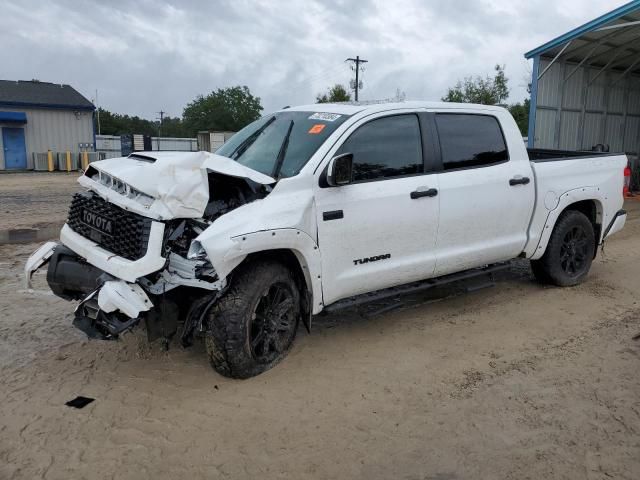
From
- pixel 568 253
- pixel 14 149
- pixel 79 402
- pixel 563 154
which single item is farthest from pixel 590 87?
pixel 14 149

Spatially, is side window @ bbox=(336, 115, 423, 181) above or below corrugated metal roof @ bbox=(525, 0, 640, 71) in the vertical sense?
below

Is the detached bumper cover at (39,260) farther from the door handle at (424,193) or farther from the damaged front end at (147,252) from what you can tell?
the door handle at (424,193)

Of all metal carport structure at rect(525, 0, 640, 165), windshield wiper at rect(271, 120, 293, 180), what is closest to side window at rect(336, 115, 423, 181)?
windshield wiper at rect(271, 120, 293, 180)

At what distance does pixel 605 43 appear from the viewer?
15.2 meters

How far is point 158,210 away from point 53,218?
896 cm

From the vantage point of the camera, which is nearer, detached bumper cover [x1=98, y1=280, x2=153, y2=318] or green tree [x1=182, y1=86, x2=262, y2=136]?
detached bumper cover [x1=98, y1=280, x2=153, y2=318]

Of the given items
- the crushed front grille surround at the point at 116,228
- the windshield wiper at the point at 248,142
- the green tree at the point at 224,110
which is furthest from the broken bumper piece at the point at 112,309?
the green tree at the point at 224,110

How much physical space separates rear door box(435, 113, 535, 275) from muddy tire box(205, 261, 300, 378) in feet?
5.13

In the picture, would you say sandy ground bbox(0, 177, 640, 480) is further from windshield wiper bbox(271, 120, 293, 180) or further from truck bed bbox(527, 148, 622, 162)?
truck bed bbox(527, 148, 622, 162)

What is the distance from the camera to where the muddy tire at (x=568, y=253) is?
6004 mm

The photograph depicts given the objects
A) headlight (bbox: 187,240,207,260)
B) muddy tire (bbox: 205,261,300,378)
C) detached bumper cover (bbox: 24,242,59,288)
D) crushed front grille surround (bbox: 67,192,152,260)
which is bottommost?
muddy tire (bbox: 205,261,300,378)

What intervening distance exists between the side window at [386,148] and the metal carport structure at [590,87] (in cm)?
1055

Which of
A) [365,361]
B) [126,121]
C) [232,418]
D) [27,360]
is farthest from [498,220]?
[126,121]

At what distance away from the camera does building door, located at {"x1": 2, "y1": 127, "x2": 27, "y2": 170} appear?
27.9m
